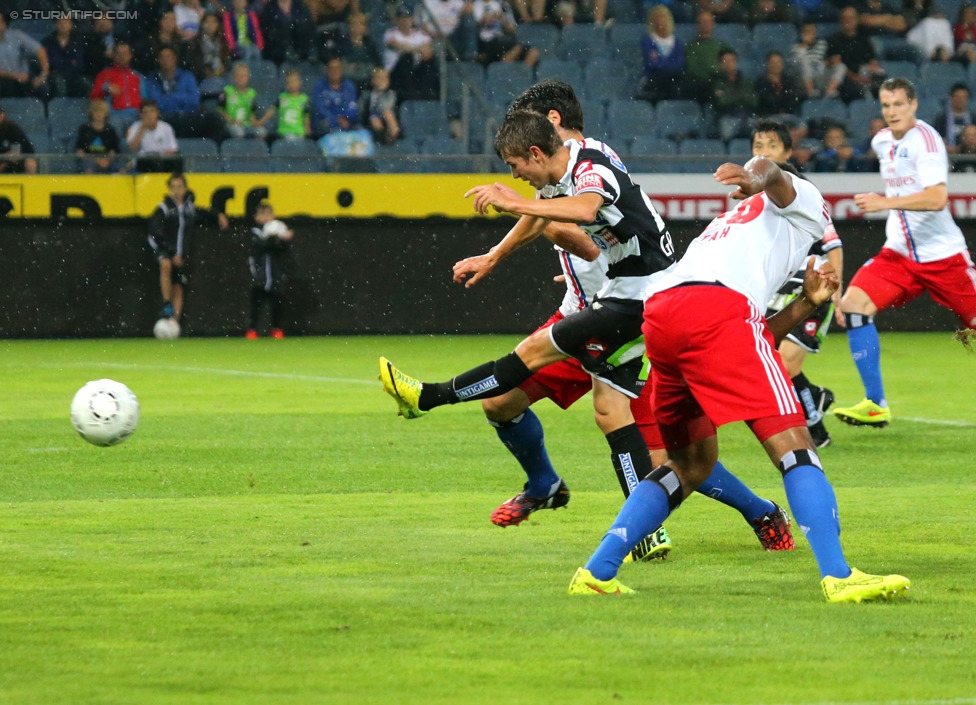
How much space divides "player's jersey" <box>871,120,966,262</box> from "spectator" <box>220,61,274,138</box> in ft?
38.4

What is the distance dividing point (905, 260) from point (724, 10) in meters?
13.6

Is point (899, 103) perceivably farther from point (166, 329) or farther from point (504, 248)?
point (166, 329)

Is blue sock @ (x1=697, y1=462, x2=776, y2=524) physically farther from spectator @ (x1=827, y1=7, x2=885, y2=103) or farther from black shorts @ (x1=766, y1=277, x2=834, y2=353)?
spectator @ (x1=827, y1=7, x2=885, y2=103)

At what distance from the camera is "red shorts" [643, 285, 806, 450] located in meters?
4.93

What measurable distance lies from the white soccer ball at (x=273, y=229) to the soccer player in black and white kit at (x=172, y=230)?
94 cm

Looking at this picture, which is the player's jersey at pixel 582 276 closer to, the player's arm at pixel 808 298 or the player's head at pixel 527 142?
the player's head at pixel 527 142

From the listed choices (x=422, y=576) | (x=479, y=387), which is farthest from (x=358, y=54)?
(x=422, y=576)

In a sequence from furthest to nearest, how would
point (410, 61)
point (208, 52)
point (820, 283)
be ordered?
point (410, 61), point (208, 52), point (820, 283)

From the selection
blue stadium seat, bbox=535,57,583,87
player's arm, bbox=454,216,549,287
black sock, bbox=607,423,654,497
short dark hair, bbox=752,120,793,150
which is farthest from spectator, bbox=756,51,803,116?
black sock, bbox=607,423,654,497

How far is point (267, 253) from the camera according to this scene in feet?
62.1

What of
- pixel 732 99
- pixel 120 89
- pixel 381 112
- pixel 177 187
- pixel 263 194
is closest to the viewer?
pixel 177 187

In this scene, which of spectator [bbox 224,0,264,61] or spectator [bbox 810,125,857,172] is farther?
spectator [bbox 224,0,264,61]

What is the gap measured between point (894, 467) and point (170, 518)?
4.13 m

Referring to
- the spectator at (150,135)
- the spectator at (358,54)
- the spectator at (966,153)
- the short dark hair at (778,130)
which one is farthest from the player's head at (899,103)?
the spectator at (358,54)
